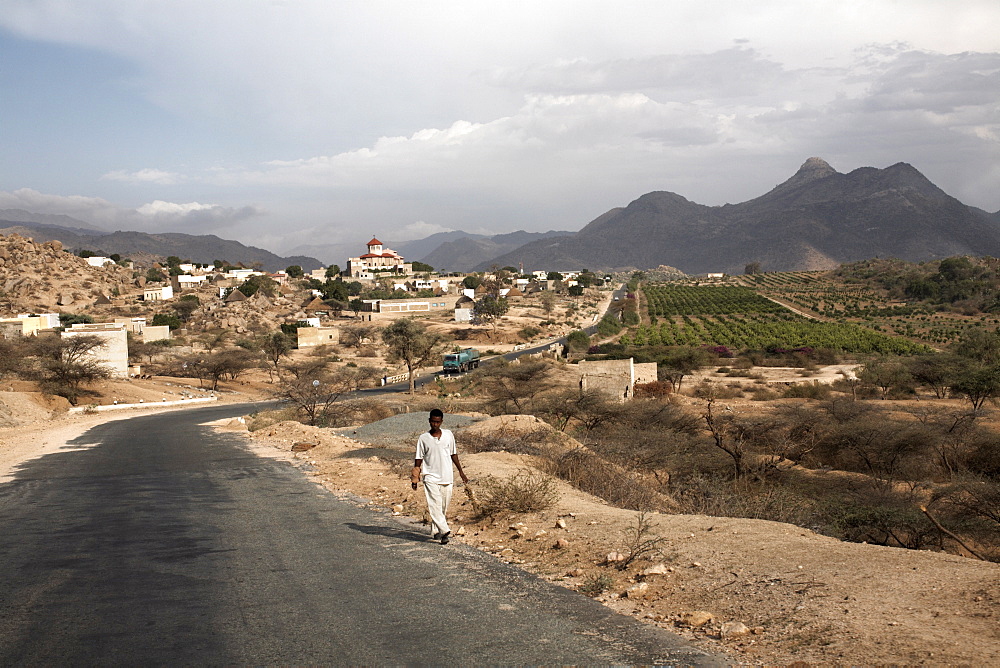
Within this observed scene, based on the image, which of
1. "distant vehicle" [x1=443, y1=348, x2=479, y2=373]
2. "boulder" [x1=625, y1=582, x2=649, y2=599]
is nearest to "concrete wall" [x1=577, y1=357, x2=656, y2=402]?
"distant vehicle" [x1=443, y1=348, x2=479, y2=373]

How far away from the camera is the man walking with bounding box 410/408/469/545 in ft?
29.2

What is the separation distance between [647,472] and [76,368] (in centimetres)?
4091

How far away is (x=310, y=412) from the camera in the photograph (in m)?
29.0

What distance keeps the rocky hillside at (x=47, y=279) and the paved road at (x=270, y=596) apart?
98.5 m

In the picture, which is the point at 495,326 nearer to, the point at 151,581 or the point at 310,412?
the point at 310,412

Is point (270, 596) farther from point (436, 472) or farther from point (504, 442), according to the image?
point (504, 442)

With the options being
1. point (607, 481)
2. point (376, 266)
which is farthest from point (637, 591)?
point (376, 266)

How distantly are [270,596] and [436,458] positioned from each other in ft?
9.17

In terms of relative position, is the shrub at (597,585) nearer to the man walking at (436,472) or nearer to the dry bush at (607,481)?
the man walking at (436,472)

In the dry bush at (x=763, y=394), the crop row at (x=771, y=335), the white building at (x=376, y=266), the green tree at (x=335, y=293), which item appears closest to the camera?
the dry bush at (x=763, y=394)

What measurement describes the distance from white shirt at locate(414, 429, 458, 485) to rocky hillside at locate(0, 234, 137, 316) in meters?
101

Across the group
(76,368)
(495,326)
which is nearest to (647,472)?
(76,368)

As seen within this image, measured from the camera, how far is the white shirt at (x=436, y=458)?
893cm

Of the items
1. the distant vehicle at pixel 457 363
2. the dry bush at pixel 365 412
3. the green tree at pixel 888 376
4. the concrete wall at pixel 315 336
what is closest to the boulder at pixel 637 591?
the dry bush at pixel 365 412
